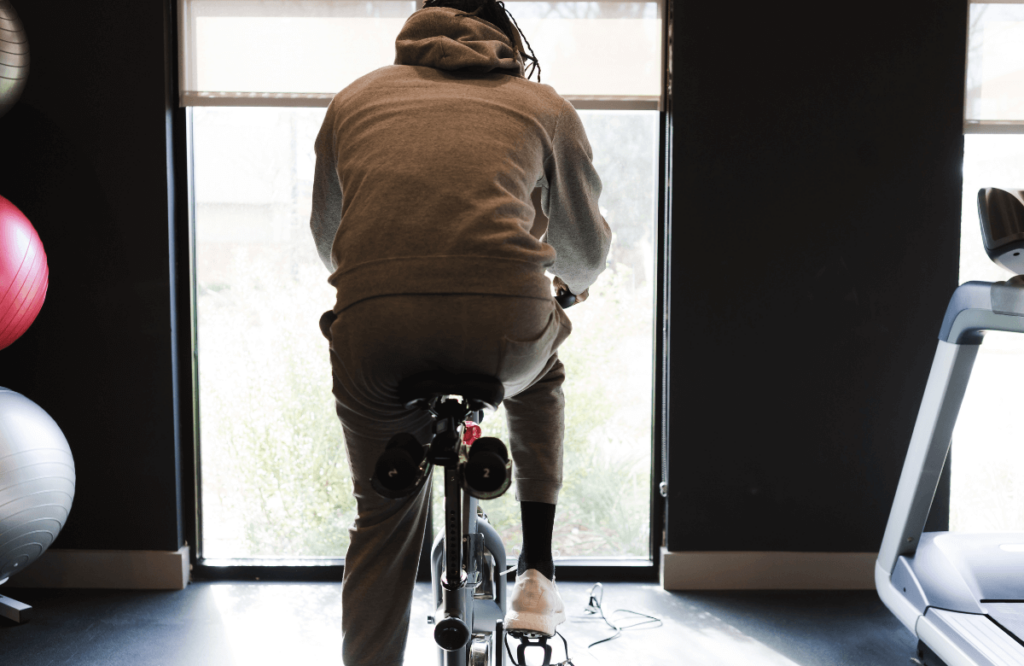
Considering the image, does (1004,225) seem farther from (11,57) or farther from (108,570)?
(108,570)

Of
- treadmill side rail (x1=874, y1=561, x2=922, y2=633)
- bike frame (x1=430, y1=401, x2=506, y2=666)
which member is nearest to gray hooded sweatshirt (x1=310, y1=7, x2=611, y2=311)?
bike frame (x1=430, y1=401, x2=506, y2=666)

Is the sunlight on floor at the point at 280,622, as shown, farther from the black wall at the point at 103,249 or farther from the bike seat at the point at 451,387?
the bike seat at the point at 451,387

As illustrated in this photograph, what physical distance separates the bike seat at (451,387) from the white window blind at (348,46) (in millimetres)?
1540

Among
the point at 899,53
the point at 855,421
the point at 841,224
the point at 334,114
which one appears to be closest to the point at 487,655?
the point at 334,114

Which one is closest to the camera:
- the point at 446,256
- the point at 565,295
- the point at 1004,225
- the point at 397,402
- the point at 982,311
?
the point at 446,256

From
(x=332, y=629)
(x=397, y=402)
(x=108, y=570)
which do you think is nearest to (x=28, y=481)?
(x=108, y=570)

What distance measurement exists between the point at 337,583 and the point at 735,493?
4.75 ft

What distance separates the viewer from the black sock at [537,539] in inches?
54.8

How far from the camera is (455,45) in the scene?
1.32 metres

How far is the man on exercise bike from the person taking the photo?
116 centimetres

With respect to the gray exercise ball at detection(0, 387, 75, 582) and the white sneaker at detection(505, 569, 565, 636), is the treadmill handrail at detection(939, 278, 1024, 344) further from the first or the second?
the gray exercise ball at detection(0, 387, 75, 582)

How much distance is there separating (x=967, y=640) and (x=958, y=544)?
0.44 metres

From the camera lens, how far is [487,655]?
1475mm

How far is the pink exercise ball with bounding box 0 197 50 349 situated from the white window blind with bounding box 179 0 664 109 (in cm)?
74
